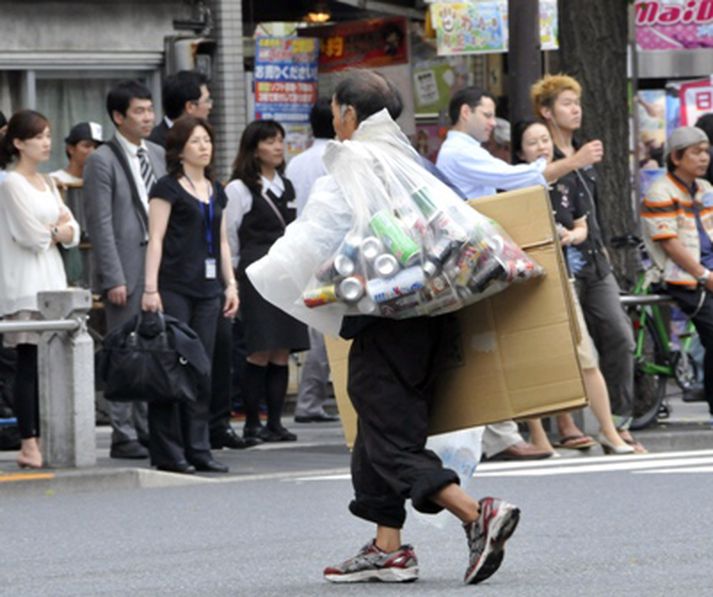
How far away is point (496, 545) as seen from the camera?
793 cm

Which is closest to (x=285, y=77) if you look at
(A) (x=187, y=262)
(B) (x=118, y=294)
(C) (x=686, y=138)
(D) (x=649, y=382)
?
(D) (x=649, y=382)

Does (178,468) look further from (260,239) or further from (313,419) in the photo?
(313,419)

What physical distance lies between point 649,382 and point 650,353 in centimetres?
19

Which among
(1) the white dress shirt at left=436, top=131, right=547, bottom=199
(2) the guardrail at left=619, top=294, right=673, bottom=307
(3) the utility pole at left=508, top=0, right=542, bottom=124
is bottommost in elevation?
(2) the guardrail at left=619, top=294, right=673, bottom=307

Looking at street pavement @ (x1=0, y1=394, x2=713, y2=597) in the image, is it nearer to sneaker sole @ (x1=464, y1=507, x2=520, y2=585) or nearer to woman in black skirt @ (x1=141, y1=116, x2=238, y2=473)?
sneaker sole @ (x1=464, y1=507, x2=520, y2=585)

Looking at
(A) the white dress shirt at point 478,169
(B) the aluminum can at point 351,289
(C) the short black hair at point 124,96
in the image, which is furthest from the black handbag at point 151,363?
(B) the aluminum can at point 351,289

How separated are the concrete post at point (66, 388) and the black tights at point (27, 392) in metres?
0.12

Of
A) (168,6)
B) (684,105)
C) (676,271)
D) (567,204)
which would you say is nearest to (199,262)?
(567,204)

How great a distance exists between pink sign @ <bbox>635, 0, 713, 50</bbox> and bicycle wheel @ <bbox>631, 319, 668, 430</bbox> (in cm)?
506

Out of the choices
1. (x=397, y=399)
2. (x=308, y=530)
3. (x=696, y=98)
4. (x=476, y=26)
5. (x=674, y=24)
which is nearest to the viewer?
(x=397, y=399)

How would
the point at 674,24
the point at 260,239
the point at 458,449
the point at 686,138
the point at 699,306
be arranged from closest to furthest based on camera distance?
the point at 458,449
the point at 260,239
the point at 686,138
the point at 699,306
the point at 674,24

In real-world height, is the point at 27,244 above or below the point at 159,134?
below

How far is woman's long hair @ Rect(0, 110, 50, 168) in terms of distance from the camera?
1297cm

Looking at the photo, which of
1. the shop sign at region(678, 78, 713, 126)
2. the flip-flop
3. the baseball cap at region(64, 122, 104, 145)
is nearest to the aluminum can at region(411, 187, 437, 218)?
the flip-flop
